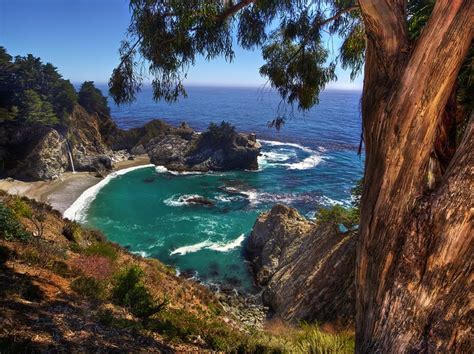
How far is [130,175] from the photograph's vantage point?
1870 inches

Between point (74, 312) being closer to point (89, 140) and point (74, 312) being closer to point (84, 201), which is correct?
point (84, 201)

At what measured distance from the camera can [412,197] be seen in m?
2.75

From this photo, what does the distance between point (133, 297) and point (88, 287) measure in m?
1.22

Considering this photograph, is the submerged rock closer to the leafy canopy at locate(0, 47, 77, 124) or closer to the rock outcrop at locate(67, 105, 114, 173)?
the rock outcrop at locate(67, 105, 114, 173)

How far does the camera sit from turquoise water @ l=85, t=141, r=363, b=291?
85.8 feet

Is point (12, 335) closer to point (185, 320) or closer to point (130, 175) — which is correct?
point (185, 320)

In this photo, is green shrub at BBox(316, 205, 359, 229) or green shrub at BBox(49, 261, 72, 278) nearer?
green shrub at BBox(49, 261, 72, 278)

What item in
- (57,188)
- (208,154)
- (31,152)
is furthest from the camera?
(208,154)

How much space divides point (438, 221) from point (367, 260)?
76cm

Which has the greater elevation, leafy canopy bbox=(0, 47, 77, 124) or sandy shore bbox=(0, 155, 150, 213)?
leafy canopy bbox=(0, 47, 77, 124)

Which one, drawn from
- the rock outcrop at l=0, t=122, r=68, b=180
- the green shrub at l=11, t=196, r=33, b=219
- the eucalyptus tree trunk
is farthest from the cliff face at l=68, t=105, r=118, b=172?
the eucalyptus tree trunk

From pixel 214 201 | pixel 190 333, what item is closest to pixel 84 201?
pixel 214 201

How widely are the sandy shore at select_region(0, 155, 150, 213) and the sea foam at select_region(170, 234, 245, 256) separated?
589 inches

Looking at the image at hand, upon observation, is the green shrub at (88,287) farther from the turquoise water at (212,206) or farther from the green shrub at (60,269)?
the turquoise water at (212,206)
